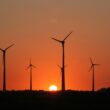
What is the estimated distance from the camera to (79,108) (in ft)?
315

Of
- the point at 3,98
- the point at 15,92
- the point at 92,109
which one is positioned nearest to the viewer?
→ the point at 92,109

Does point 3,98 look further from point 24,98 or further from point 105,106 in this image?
point 105,106

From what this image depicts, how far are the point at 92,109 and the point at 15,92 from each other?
22.6 metres

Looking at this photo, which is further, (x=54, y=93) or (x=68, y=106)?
(x=54, y=93)

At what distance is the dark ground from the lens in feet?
318

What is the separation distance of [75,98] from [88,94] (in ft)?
16.6

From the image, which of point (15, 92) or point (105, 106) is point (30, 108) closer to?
point (105, 106)

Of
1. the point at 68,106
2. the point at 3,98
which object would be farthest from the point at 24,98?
the point at 68,106

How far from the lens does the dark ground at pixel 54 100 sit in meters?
97.0

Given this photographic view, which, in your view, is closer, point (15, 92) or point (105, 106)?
point (105, 106)

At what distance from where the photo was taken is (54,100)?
104938mm

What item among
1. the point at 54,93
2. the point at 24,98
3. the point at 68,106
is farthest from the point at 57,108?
the point at 54,93

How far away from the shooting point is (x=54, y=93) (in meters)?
115

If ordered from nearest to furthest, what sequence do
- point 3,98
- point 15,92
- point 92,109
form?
1. point 92,109
2. point 3,98
3. point 15,92
